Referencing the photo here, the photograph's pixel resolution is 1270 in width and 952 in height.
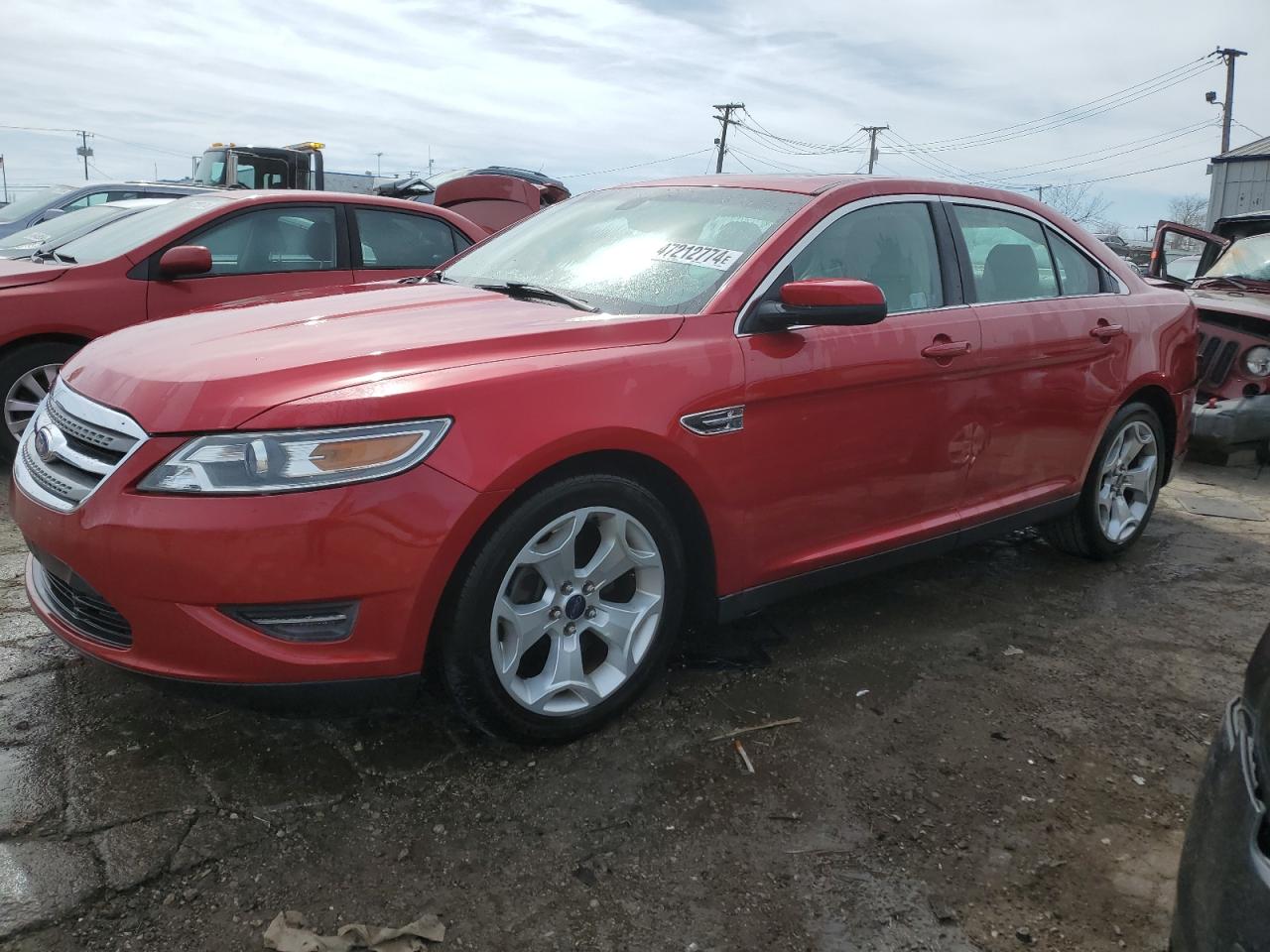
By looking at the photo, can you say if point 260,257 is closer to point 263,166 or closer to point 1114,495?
point 1114,495

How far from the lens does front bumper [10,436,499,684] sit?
2.23m

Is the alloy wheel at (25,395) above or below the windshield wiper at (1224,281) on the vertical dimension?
below

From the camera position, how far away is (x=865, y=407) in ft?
10.6

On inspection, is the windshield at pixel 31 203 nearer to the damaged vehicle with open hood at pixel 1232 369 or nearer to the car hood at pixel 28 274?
the car hood at pixel 28 274

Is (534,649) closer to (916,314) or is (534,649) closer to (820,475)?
(820,475)

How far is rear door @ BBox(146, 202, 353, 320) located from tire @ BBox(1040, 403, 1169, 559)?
403 centimetres

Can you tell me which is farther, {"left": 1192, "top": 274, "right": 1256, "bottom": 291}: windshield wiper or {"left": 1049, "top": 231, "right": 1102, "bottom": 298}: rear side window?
{"left": 1192, "top": 274, "right": 1256, "bottom": 291}: windshield wiper

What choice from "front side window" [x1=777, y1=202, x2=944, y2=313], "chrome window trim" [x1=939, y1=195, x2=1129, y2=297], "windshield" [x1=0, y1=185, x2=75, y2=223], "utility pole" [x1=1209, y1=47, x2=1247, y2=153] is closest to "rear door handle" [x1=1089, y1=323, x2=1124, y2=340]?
"chrome window trim" [x1=939, y1=195, x2=1129, y2=297]

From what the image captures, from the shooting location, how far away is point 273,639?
7.62 ft

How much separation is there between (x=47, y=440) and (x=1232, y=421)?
21.5ft

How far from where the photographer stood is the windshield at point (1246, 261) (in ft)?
24.8

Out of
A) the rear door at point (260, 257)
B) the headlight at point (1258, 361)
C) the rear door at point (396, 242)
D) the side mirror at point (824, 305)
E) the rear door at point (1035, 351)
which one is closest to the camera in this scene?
the side mirror at point (824, 305)

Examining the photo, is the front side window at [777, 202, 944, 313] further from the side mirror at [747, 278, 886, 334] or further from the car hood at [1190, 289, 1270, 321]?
the car hood at [1190, 289, 1270, 321]

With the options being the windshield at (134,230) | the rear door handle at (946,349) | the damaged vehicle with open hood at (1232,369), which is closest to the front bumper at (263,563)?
the rear door handle at (946,349)
